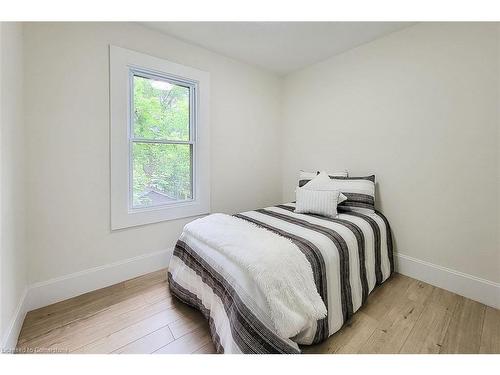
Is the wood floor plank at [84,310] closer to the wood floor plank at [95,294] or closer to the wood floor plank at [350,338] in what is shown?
the wood floor plank at [95,294]

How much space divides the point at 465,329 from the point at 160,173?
9.06 feet

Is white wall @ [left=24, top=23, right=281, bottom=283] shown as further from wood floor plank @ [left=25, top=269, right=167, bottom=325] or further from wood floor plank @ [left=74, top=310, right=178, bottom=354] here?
wood floor plank @ [left=74, top=310, right=178, bottom=354]

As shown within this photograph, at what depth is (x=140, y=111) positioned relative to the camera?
2.19 m

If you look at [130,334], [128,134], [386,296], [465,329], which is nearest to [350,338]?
[386,296]

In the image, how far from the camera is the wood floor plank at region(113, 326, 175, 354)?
131 centimetres

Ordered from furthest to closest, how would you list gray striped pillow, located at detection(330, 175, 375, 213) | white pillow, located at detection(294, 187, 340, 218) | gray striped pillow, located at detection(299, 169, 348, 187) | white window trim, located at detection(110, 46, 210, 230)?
gray striped pillow, located at detection(299, 169, 348, 187) < gray striped pillow, located at detection(330, 175, 375, 213) < white pillow, located at detection(294, 187, 340, 218) < white window trim, located at detection(110, 46, 210, 230)

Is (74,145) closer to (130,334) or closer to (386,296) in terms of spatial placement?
(130,334)

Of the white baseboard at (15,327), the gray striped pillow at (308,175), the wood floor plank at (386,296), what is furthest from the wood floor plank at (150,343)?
the gray striped pillow at (308,175)

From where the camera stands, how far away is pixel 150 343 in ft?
4.48

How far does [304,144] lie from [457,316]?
7.34 ft

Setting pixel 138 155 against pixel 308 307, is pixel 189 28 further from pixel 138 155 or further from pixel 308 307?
pixel 308 307

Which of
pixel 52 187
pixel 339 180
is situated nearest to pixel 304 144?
pixel 339 180

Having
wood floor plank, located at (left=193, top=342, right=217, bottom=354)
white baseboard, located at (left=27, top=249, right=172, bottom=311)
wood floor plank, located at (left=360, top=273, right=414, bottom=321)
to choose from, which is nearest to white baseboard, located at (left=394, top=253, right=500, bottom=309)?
wood floor plank, located at (left=360, top=273, right=414, bottom=321)

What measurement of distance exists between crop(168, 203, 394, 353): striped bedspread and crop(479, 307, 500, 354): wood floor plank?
0.65 meters
